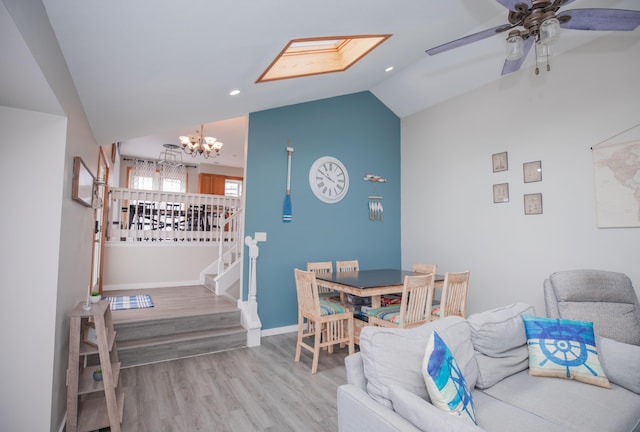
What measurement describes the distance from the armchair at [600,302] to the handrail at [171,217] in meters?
4.87

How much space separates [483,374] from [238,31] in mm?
2681

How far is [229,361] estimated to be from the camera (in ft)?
11.5

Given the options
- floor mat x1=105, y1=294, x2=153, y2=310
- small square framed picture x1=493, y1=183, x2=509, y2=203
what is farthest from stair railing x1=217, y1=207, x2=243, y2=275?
small square framed picture x1=493, y1=183, x2=509, y2=203

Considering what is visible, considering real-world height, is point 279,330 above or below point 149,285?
below

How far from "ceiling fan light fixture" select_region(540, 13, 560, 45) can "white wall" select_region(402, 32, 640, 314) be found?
2.05 m

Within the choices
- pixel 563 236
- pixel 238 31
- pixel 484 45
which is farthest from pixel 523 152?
pixel 238 31

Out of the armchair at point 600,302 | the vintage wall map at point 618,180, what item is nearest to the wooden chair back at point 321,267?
the armchair at point 600,302

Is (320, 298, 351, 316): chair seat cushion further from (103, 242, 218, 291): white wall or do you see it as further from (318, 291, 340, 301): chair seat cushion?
(103, 242, 218, 291): white wall

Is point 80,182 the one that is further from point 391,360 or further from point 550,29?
point 550,29

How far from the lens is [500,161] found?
439cm

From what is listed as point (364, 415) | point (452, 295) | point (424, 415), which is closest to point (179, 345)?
point (364, 415)

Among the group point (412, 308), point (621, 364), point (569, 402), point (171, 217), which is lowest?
point (569, 402)

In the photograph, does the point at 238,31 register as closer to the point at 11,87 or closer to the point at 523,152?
the point at 11,87

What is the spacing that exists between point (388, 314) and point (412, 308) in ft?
0.89
